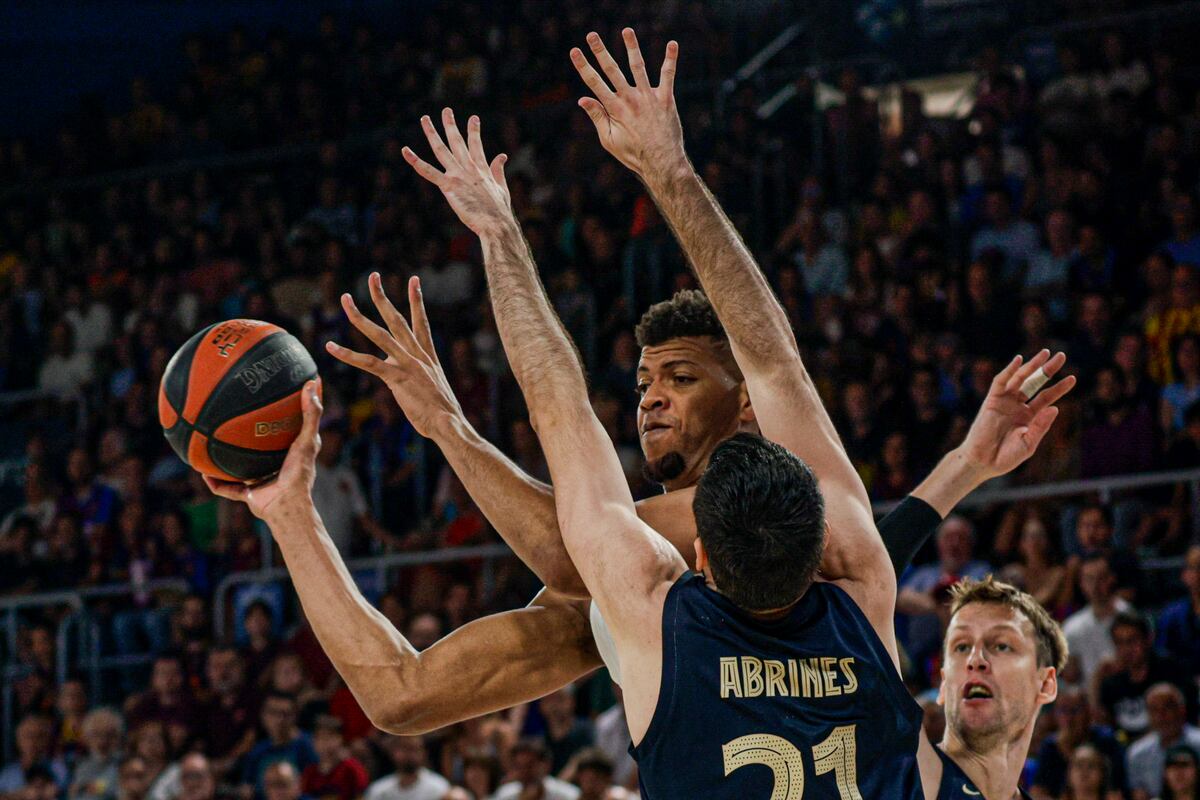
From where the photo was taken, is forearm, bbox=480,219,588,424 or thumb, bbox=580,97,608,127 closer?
forearm, bbox=480,219,588,424

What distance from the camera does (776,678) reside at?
3.24 m

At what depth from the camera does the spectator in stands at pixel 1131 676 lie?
764 cm

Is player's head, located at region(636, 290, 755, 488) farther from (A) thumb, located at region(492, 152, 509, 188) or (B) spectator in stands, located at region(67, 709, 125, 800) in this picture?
(B) spectator in stands, located at region(67, 709, 125, 800)

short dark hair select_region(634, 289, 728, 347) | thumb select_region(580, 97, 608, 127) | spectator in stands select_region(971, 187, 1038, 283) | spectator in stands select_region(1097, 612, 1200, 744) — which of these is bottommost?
spectator in stands select_region(1097, 612, 1200, 744)

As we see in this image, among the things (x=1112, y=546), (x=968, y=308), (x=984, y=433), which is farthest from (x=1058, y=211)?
(x=984, y=433)

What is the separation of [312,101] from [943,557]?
9.26 m

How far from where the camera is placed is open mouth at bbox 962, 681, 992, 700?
472 cm

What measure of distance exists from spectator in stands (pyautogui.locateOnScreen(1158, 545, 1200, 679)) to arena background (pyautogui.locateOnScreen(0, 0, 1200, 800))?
22 mm

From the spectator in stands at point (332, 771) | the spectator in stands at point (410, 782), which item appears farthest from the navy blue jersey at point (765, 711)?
the spectator in stands at point (332, 771)

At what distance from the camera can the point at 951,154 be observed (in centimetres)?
1152

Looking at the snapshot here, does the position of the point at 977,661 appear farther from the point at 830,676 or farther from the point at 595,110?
the point at 595,110

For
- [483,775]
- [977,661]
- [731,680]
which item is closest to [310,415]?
[731,680]

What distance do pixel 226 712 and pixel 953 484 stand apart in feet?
23.0

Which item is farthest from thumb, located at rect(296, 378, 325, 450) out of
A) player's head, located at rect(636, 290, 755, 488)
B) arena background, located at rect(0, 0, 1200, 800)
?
arena background, located at rect(0, 0, 1200, 800)
